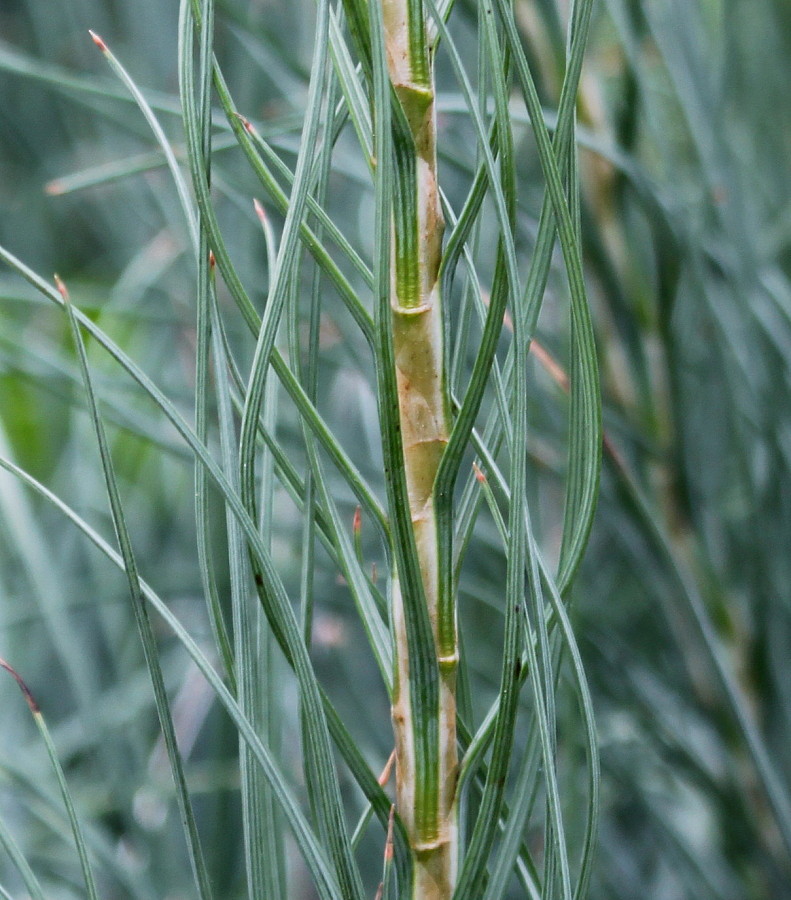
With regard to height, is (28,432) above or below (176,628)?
above

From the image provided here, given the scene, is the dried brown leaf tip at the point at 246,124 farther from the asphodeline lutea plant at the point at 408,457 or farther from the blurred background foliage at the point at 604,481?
the blurred background foliage at the point at 604,481

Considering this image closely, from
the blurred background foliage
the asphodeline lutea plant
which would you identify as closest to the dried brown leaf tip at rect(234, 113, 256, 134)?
the asphodeline lutea plant

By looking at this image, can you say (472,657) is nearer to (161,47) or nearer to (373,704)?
(373,704)

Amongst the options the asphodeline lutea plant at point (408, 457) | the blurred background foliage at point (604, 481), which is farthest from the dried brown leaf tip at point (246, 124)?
the blurred background foliage at point (604, 481)

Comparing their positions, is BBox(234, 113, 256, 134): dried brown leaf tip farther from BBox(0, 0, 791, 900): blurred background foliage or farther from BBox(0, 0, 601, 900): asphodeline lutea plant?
BBox(0, 0, 791, 900): blurred background foliage

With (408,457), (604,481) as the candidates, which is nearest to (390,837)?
(408,457)

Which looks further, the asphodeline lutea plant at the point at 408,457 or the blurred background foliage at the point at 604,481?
the blurred background foliage at the point at 604,481

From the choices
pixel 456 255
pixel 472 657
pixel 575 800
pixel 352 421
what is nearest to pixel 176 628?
pixel 456 255
